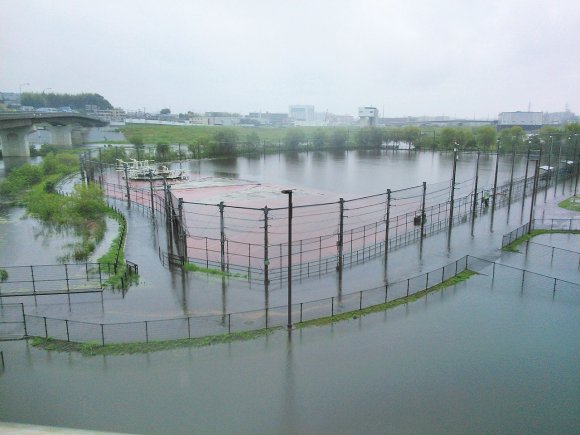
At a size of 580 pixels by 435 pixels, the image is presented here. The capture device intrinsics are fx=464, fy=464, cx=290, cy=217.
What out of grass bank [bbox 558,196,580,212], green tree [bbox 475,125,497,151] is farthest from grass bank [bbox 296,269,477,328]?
green tree [bbox 475,125,497,151]

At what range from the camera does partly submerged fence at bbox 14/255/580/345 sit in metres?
16.7

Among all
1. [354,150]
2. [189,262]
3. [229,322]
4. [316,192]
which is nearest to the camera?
[229,322]

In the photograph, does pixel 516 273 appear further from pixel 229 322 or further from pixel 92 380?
pixel 92 380

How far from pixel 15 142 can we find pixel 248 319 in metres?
78.1

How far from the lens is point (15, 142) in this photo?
79.5 meters

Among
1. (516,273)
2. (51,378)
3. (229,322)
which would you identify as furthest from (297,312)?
(516,273)

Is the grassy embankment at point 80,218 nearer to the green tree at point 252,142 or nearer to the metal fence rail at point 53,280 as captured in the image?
the metal fence rail at point 53,280

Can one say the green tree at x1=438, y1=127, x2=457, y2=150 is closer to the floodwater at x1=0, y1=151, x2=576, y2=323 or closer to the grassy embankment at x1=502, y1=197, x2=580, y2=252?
the floodwater at x1=0, y1=151, x2=576, y2=323

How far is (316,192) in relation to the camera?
1921 inches

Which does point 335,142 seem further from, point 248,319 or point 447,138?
point 248,319

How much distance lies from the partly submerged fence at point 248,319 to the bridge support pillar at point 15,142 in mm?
72048

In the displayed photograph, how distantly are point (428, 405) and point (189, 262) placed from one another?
53.1ft

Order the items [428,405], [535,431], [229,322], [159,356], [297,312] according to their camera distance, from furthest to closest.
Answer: [297,312] → [229,322] → [159,356] → [428,405] → [535,431]

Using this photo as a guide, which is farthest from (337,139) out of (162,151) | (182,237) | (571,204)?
(182,237)
